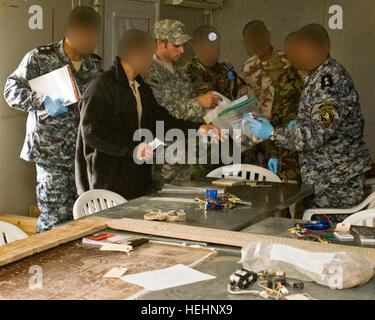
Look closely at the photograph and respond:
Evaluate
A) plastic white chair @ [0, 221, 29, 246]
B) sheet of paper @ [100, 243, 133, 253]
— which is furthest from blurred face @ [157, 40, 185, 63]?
sheet of paper @ [100, 243, 133, 253]

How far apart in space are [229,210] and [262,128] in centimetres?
110

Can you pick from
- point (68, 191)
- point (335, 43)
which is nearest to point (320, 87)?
point (68, 191)

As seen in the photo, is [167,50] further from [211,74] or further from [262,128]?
[262,128]

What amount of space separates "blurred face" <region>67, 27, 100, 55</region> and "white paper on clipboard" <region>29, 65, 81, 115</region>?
0.96ft

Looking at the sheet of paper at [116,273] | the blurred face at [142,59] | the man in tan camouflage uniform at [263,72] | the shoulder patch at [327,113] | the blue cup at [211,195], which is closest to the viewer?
the sheet of paper at [116,273]

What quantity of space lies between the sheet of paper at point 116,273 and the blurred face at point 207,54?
9.08ft

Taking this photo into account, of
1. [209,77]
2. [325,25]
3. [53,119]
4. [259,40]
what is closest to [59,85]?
[53,119]

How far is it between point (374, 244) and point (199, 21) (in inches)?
158

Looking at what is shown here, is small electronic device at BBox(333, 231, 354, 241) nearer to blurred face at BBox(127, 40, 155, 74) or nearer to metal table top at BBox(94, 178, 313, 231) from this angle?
metal table top at BBox(94, 178, 313, 231)

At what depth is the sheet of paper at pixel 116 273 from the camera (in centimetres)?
135

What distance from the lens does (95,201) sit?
2514mm

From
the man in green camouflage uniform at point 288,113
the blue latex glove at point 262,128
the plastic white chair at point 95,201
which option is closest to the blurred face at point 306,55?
the blue latex glove at point 262,128

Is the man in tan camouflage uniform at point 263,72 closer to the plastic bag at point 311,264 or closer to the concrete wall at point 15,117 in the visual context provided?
the concrete wall at point 15,117

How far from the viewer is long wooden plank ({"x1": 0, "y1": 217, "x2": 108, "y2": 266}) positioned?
57.9 inches
